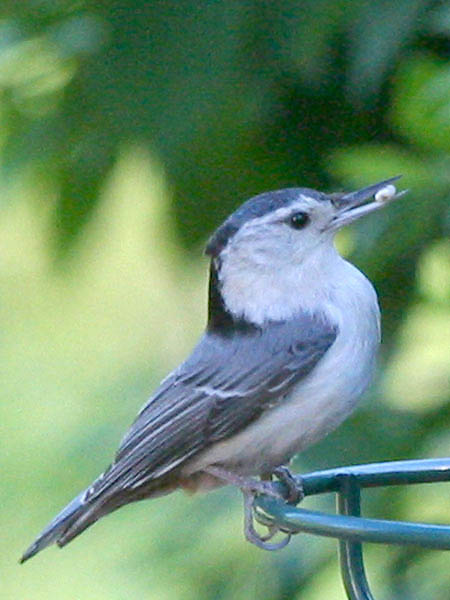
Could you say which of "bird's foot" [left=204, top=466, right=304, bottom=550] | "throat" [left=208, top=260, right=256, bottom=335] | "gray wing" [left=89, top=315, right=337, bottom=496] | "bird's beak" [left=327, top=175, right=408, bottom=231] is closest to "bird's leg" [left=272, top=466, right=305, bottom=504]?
"bird's foot" [left=204, top=466, right=304, bottom=550]

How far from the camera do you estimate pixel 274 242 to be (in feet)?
9.25

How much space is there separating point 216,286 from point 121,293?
5.69ft

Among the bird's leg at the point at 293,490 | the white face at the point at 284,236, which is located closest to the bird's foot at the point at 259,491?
the bird's leg at the point at 293,490

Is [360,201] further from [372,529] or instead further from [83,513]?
[372,529]

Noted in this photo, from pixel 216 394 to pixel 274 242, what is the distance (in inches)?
13.4

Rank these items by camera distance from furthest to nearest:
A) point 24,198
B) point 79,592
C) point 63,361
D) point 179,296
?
point 63,361 → point 79,592 → point 179,296 → point 24,198

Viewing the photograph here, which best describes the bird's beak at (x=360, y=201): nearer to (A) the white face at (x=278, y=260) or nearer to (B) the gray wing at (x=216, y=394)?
(A) the white face at (x=278, y=260)

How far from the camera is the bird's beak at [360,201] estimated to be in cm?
246

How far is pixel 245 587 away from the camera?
2.85 m

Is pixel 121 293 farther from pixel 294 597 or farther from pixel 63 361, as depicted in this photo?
pixel 294 597

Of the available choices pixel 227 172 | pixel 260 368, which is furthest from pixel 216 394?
pixel 227 172

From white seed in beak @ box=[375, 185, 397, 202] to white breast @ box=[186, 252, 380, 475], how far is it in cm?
22

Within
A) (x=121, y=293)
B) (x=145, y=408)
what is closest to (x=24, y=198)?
(x=145, y=408)

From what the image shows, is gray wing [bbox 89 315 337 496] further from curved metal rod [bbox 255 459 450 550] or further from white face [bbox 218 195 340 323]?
curved metal rod [bbox 255 459 450 550]
